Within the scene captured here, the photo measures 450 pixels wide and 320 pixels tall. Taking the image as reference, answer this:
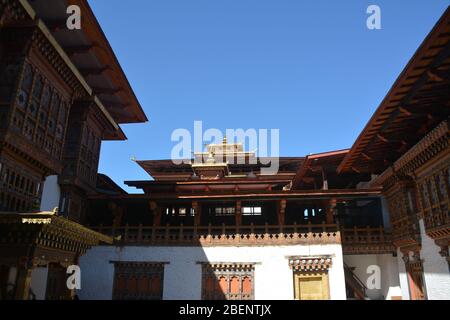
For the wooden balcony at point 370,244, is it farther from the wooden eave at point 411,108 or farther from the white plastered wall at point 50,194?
the white plastered wall at point 50,194

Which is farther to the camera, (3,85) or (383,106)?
(383,106)

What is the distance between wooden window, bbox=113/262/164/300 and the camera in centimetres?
1653

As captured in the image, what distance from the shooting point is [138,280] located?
1673cm

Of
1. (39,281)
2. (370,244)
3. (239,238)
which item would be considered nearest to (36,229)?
(39,281)

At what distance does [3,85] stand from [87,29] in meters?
3.59

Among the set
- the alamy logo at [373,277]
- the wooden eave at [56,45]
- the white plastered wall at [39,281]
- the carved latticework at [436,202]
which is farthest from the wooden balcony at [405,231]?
the wooden eave at [56,45]

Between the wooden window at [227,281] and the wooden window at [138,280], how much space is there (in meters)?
2.18

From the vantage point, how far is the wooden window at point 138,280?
16.5 metres

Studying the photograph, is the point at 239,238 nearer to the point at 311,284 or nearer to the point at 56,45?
the point at 311,284

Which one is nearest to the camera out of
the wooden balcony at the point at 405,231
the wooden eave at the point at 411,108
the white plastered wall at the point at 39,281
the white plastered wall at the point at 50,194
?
the wooden eave at the point at 411,108

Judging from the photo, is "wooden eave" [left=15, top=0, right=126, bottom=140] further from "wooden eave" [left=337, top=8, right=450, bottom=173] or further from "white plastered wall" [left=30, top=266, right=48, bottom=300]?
"wooden eave" [left=337, top=8, right=450, bottom=173]
